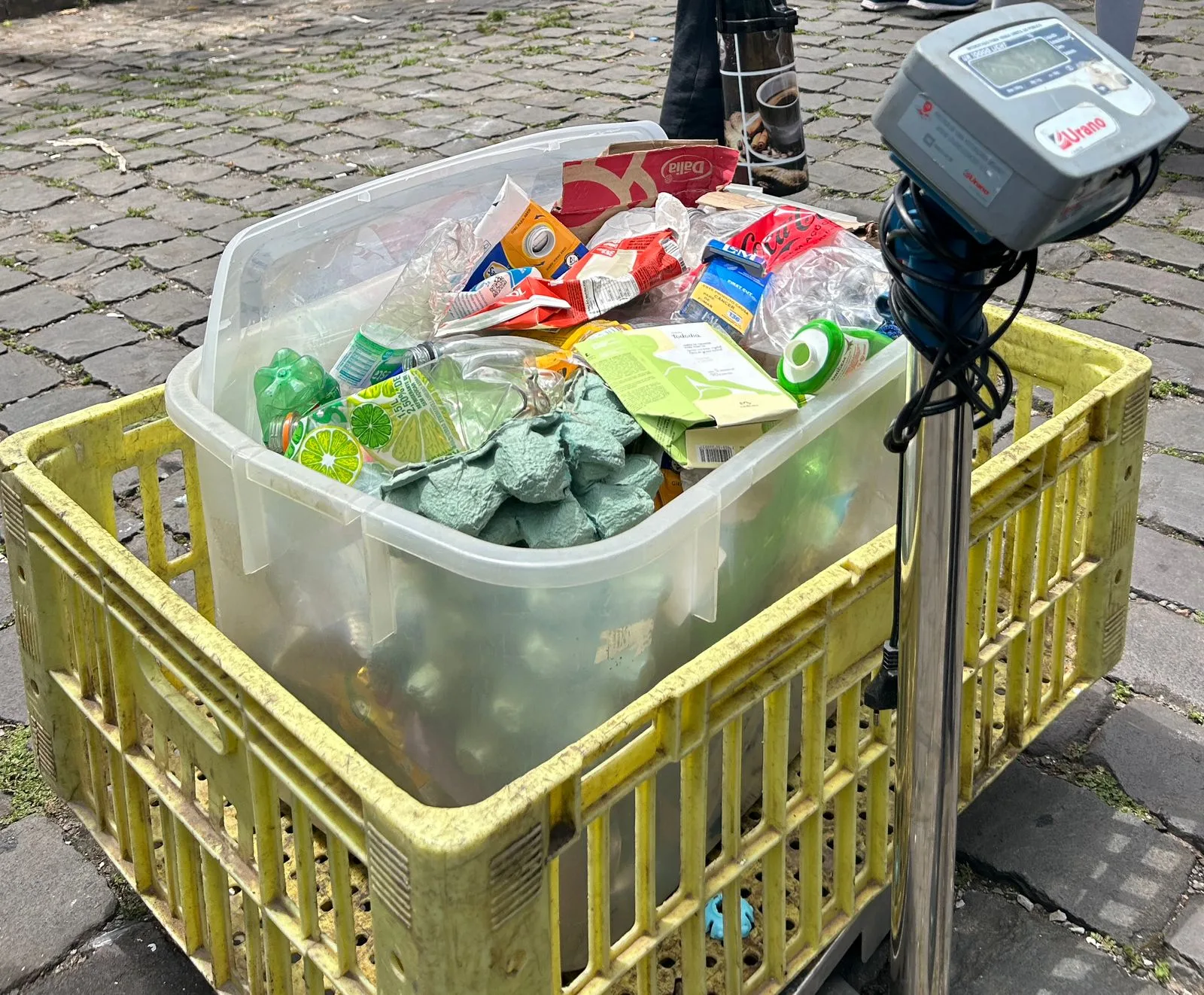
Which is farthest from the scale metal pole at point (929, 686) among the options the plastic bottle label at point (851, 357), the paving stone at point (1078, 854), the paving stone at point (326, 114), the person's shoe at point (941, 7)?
the person's shoe at point (941, 7)

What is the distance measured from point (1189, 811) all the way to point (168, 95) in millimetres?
5458

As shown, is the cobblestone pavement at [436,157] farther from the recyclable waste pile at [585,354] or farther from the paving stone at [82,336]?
the recyclable waste pile at [585,354]

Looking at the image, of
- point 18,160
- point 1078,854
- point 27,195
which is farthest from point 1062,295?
point 18,160

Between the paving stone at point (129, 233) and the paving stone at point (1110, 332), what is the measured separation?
9.16ft

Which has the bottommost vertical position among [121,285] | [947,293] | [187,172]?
[121,285]

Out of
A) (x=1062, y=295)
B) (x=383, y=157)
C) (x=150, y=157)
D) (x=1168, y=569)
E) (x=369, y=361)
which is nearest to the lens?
(x=369, y=361)

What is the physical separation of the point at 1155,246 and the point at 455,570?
10.5ft

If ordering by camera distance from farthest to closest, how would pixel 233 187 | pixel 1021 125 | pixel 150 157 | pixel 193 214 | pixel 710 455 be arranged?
1. pixel 150 157
2. pixel 233 187
3. pixel 193 214
4. pixel 710 455
5. pixel 1021 125

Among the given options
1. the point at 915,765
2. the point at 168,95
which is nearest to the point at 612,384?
the point at 915,765

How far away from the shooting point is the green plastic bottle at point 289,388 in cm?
160

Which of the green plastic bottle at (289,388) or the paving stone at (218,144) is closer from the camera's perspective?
the green plastic bottle at (289,388)

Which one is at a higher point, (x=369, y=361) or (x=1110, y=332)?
(x=369, y=361)

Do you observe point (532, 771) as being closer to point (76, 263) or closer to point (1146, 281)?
point (1146, 281)

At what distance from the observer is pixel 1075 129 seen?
80cm
